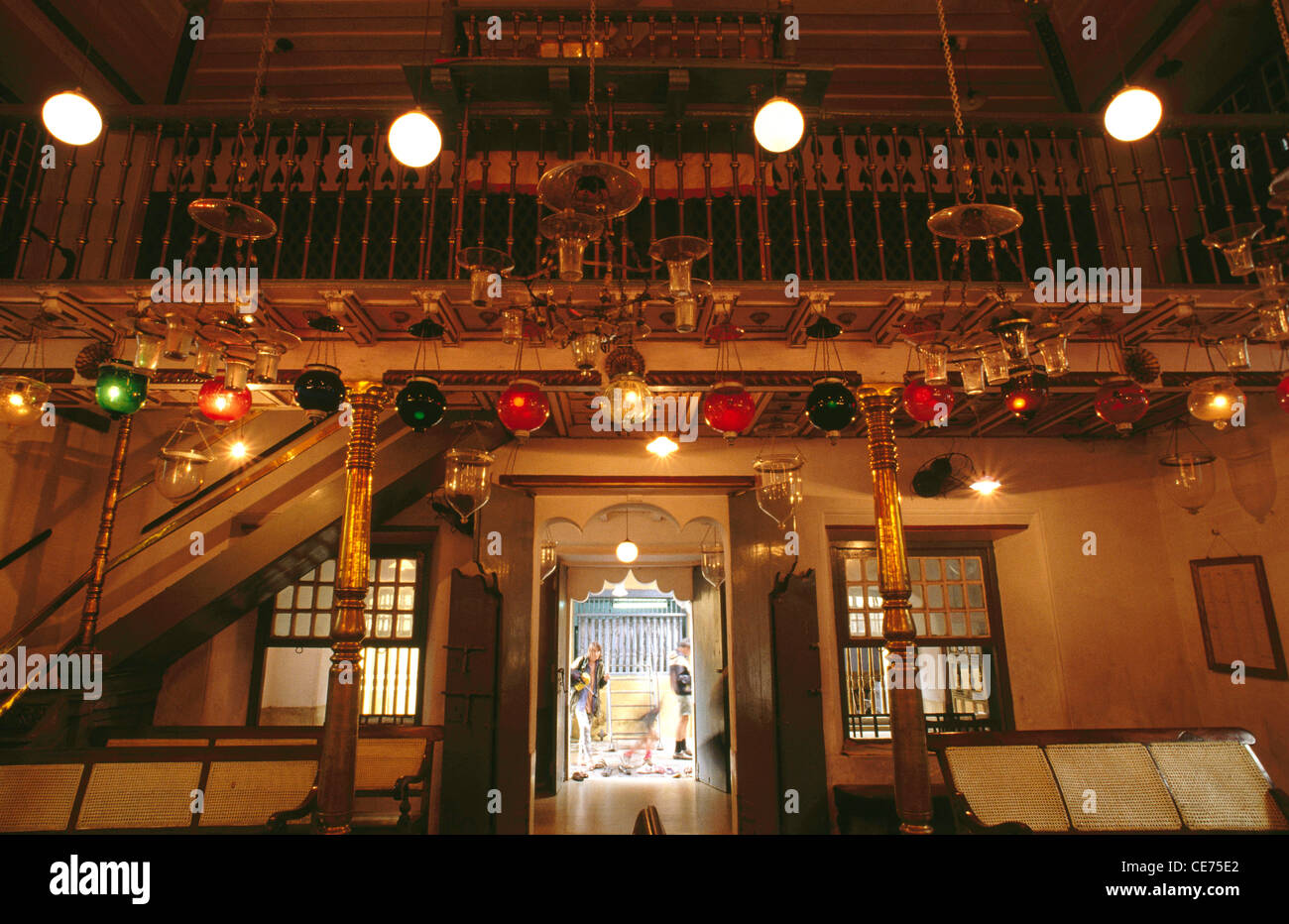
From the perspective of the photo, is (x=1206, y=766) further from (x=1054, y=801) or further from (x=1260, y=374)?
(x=1260, y=374)

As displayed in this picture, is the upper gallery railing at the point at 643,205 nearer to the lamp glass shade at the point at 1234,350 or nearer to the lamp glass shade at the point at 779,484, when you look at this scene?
the lamp glass shade at the point at 779,484

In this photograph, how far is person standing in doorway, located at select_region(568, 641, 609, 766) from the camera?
10828 millimetres

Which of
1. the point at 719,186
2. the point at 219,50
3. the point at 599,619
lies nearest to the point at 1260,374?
the point at 719,186

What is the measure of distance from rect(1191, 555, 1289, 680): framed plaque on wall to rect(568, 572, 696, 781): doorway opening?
20.1ft

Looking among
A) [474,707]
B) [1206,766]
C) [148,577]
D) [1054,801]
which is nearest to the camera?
[1054,801]

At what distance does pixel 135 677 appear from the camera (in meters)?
5.96

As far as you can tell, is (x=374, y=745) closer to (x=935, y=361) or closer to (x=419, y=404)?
(x=419, y=404)

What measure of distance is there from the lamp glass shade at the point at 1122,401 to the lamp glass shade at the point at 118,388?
20.7 feet

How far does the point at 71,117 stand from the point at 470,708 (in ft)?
16.2

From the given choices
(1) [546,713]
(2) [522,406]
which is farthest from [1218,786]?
(1) [546,713]

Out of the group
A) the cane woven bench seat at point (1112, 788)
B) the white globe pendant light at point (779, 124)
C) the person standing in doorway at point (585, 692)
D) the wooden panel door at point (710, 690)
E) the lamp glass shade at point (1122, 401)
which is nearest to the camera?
the white globe pendant light at point (779, 124)

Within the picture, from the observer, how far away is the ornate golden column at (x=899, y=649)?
3873 millimetres

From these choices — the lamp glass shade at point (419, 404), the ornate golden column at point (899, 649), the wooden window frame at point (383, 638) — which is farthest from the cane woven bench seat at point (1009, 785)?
the wooden window frame at point (383, 638)
